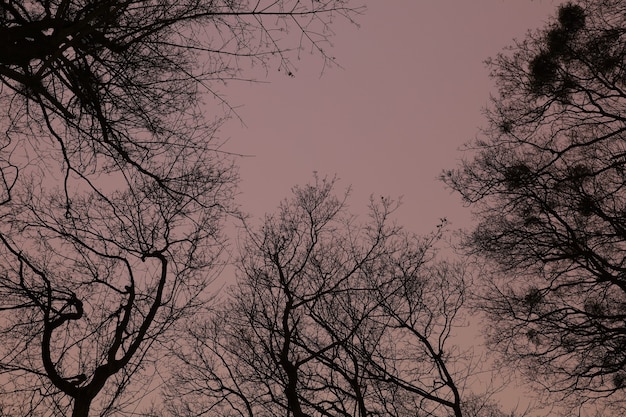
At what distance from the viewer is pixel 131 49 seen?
4.70 metres

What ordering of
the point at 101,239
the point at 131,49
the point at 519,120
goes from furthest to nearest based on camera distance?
1. the point at 519,120
2. the point at 101,239
3. the point at 131,49

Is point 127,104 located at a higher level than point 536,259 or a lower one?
lower

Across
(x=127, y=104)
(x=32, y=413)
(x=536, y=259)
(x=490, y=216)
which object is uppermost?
(x=490, y=216)

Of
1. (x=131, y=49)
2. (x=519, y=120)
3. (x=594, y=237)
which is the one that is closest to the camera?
(x=131, y=49)

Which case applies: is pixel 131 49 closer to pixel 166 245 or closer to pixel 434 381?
pixel 166 245

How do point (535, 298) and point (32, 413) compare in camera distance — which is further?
point (535, 298)

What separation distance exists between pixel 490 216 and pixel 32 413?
24.0 feet

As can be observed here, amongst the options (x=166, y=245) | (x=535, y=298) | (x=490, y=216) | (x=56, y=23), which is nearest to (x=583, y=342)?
(x=535, y=298)

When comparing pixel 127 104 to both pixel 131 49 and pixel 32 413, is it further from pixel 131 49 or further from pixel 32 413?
pixel 32 413

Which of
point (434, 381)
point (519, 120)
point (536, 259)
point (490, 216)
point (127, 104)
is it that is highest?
point (519, 120)

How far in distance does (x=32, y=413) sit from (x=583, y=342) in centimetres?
749

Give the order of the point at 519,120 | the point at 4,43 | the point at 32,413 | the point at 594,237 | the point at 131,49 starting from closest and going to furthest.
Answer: the point at 4,43 → the point at 131,49 → the point at 32,413 → the point at 594,237 → the point at 519,120

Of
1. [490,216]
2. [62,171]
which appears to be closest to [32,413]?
[62,171]

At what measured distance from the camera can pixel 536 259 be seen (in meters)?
8.27
